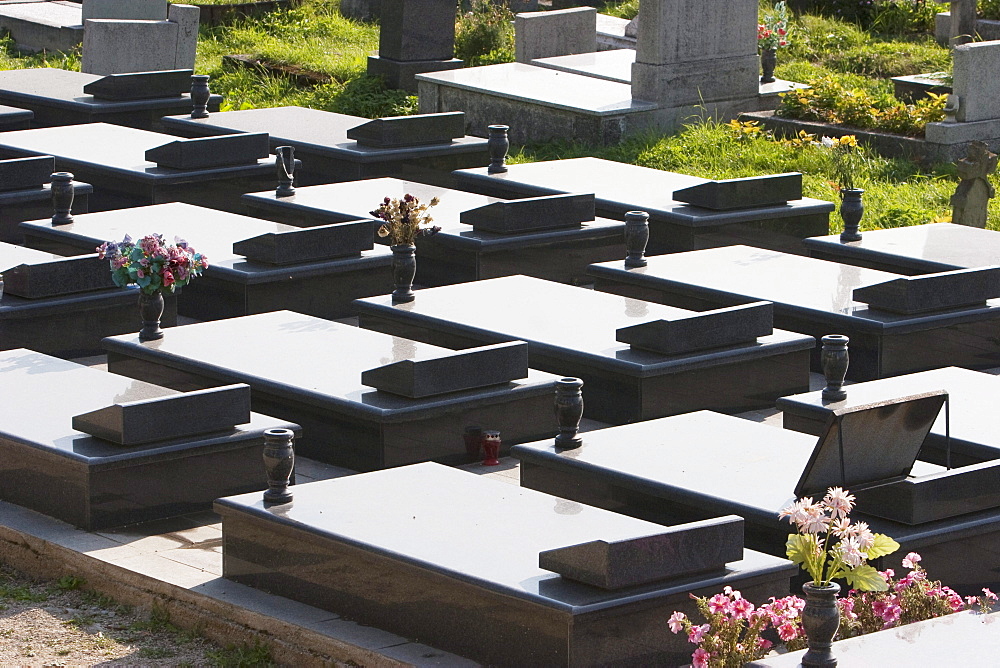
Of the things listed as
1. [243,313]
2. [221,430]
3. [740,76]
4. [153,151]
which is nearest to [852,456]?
[221,430]

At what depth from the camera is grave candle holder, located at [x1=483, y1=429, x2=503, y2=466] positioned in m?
9.80

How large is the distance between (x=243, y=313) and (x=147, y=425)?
12.3 feet

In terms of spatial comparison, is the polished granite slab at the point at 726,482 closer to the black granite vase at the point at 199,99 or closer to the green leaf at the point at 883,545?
the green leaf at the point at 883,545

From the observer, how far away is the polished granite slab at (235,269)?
1249cm

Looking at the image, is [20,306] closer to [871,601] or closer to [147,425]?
[147,425]

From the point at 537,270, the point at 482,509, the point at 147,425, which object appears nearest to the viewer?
Answer: the point at 482,509

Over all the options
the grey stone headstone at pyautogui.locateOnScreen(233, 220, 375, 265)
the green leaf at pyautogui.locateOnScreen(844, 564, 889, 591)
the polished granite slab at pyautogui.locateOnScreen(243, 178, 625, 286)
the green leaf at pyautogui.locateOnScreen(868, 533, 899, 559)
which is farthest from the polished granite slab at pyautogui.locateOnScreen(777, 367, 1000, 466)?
the grey stone headstone at pyautogui.locateOnScreen(233, 220, 375, 265)

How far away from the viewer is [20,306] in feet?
38.1

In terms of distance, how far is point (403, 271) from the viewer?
11.6 m

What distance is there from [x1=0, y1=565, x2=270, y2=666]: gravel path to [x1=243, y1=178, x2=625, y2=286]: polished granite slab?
18.6ft

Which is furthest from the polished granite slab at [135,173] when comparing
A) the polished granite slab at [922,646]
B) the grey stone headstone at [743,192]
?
the polished granite slab at [922,646]

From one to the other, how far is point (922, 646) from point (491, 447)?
12.4ft

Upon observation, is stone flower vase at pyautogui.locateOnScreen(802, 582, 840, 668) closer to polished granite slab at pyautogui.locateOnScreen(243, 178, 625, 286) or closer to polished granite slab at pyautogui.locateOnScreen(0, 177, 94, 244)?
polished granite slab at pyautogui.locateOnScreen(243, 178, 625, 286)

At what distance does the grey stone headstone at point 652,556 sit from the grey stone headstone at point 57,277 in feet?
19.0
